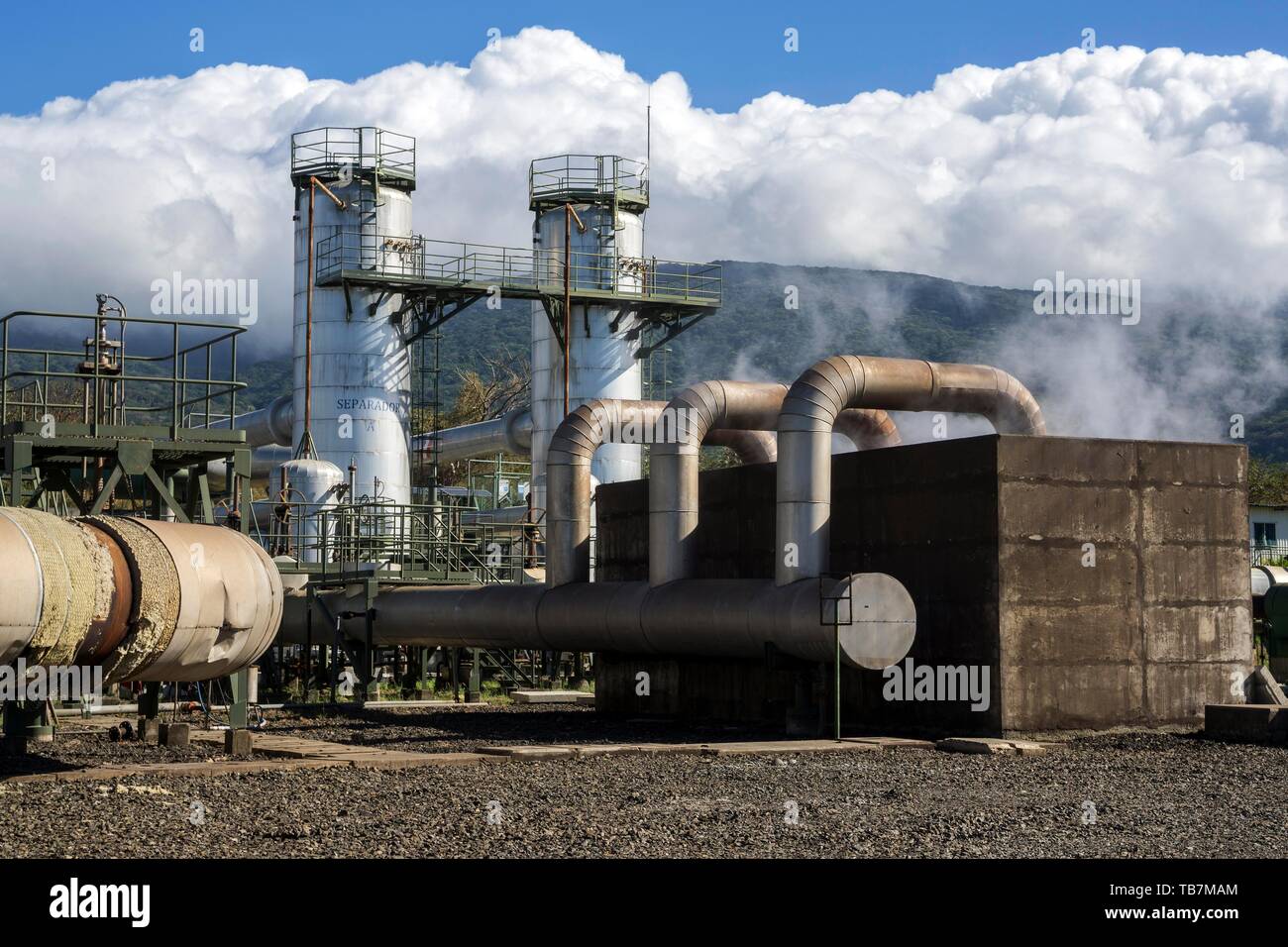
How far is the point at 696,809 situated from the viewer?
12.8 meters

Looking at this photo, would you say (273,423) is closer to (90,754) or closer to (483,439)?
(483,439)

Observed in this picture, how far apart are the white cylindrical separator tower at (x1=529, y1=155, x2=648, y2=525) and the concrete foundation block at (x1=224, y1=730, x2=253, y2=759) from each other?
2862 centimetres

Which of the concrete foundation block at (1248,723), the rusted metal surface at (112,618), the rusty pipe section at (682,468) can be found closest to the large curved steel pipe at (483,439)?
the rusty pipe section at (682,468)

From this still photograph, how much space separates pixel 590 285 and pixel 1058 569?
93.9 ft

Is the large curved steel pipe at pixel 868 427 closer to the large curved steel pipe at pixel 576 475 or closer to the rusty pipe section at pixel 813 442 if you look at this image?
the large curved steel pipe at pixel 576 475

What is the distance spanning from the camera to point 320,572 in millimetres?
31453

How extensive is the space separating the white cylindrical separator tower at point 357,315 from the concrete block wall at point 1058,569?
2458 centimetres

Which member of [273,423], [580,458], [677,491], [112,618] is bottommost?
[112,618]

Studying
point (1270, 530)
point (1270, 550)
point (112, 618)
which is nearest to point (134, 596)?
point (112, 618)

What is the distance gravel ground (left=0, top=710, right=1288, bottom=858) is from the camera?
10688 mm

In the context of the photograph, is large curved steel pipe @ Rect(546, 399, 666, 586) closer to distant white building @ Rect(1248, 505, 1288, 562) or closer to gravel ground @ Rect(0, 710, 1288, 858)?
gravel ground @ Rect(0, 710, 1288, 858)

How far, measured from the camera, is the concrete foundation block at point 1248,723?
61.5ft

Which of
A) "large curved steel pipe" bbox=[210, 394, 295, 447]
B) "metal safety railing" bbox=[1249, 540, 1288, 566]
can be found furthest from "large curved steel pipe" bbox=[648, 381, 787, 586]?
"metal safety railing" bbox=[1249, 540, 1288, 566]
